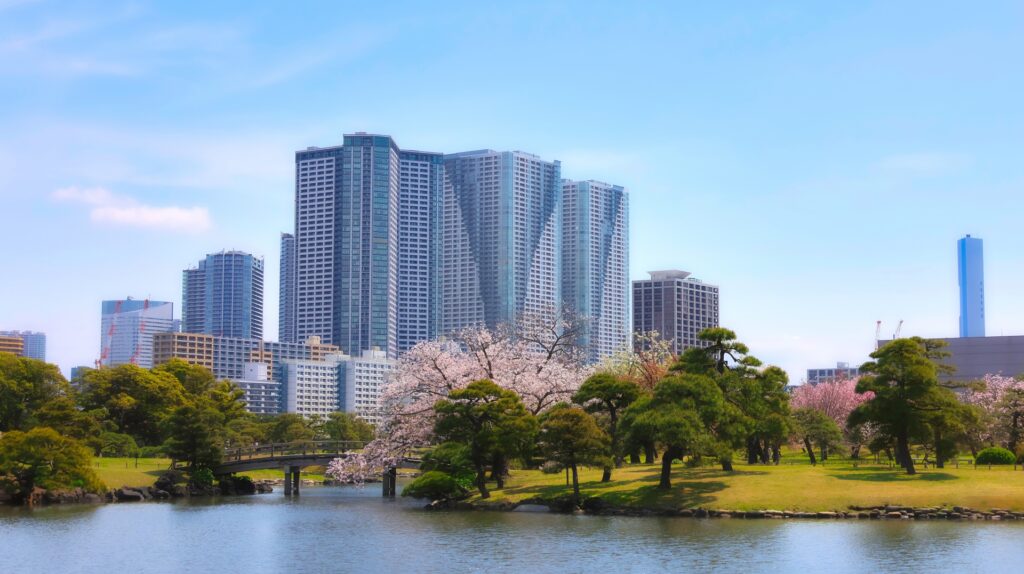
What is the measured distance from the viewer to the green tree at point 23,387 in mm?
85312

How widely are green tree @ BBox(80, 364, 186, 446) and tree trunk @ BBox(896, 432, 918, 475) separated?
2534 inches

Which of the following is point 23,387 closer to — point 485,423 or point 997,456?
point 485,423

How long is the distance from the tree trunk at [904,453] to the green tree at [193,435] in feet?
154

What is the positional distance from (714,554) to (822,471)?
22868 millimetres

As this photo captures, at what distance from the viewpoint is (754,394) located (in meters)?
58.1

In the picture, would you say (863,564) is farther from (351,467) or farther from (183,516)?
(351,467)

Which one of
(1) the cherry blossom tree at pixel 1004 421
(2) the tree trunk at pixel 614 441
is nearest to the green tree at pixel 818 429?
(1) the cherry blossom tree at pixel 1004 421

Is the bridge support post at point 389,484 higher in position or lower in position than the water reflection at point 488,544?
lower

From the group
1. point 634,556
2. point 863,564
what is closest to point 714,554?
point 634,556

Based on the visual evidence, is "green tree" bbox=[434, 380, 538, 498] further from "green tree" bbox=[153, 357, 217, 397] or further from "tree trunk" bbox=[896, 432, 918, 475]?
"green tree" bbox=[153, 357, 217, 397]

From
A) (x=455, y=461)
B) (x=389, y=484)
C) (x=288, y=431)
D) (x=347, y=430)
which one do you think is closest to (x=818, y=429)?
(x=455, y=461)

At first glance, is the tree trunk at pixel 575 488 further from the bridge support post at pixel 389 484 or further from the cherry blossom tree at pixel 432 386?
the bridge support post at pixel 389 484

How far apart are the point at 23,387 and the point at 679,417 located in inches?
2393

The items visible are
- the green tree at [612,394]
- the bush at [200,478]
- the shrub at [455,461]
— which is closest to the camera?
the shrub at [455,461]
